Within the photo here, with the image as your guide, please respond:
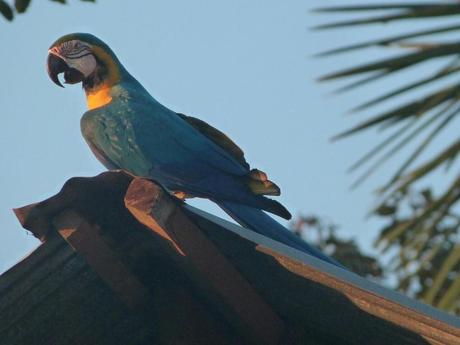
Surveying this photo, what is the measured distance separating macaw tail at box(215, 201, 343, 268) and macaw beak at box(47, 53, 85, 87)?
1356 mm

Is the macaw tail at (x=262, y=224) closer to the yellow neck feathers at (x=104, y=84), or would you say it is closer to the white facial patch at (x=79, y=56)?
the yellow neck feathers at (x=104, y=84)

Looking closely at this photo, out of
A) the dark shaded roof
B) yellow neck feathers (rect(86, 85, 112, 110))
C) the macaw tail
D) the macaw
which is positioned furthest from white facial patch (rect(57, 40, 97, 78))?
the dark shaded roof

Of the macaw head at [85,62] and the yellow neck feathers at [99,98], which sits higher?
the macaw head at [85,62]

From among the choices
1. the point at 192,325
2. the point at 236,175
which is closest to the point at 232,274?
the point at 192,325

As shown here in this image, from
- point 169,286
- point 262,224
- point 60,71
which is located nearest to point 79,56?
point 60,71

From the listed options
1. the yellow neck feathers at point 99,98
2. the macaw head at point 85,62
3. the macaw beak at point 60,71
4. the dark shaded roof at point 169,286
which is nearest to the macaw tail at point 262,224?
the dark shaded roof at point 169,286

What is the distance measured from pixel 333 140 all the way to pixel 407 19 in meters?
0.35

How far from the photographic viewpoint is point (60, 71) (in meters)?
5.52

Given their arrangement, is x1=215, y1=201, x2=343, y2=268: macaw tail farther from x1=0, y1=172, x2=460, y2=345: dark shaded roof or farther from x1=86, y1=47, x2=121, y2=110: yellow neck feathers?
x1=86, y1=47, x2=121, y2=110: yellow neck feathers

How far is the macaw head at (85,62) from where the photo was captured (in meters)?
5.33

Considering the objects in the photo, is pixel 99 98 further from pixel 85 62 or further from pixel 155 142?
pixel 155 142

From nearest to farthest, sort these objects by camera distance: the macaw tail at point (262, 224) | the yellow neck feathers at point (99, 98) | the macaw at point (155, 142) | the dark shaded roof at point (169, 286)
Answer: the dark shaded roof at point (169, 286) → the macaw tail at point (262, 224) → the macaw at point (155, 142) → the yellow neck feathers at point (99, 98)

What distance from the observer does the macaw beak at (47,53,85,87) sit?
5398 millimetres

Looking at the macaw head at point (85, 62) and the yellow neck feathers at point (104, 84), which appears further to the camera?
the macaw head at point (85, 62)
